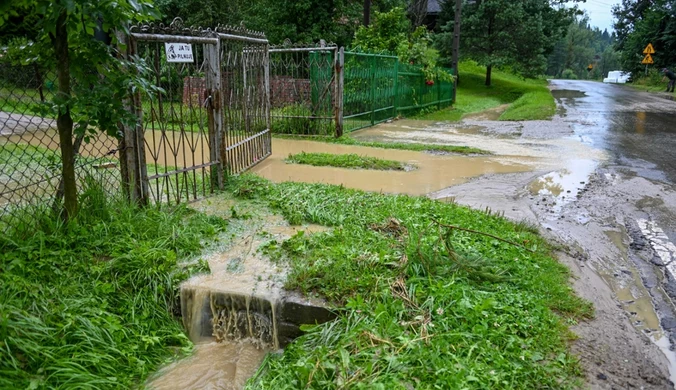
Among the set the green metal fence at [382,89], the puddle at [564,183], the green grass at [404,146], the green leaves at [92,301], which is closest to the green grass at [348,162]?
the green grass at [404,146]

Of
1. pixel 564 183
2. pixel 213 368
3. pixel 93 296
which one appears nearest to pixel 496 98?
pixel 564 183

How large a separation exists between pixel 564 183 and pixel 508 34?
22847 mm

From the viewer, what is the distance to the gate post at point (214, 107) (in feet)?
21.2

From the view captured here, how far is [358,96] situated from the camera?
1397 cm

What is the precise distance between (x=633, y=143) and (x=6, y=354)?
12717 millimetres

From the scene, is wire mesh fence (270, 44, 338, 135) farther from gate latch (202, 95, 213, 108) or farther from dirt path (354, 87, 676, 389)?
gate latch (202, 95, 213, 108)

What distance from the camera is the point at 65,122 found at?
4445 millimetres

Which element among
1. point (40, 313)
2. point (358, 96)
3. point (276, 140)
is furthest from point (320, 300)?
point (358, 96)

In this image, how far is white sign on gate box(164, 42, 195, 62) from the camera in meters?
5.50

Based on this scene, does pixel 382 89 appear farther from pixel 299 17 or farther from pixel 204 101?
pixel 204 101

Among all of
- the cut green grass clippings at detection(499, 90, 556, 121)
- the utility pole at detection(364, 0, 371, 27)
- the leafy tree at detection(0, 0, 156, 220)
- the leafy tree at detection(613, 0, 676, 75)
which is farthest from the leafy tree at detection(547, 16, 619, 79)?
the leafy tree at detection(0, 0, 156, 220)

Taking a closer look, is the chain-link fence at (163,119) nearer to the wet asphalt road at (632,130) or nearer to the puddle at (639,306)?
the puddle at (639,306)

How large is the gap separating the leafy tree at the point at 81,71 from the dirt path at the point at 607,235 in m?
3.98

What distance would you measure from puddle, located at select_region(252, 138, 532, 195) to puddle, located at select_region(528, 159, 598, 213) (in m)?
0.67
